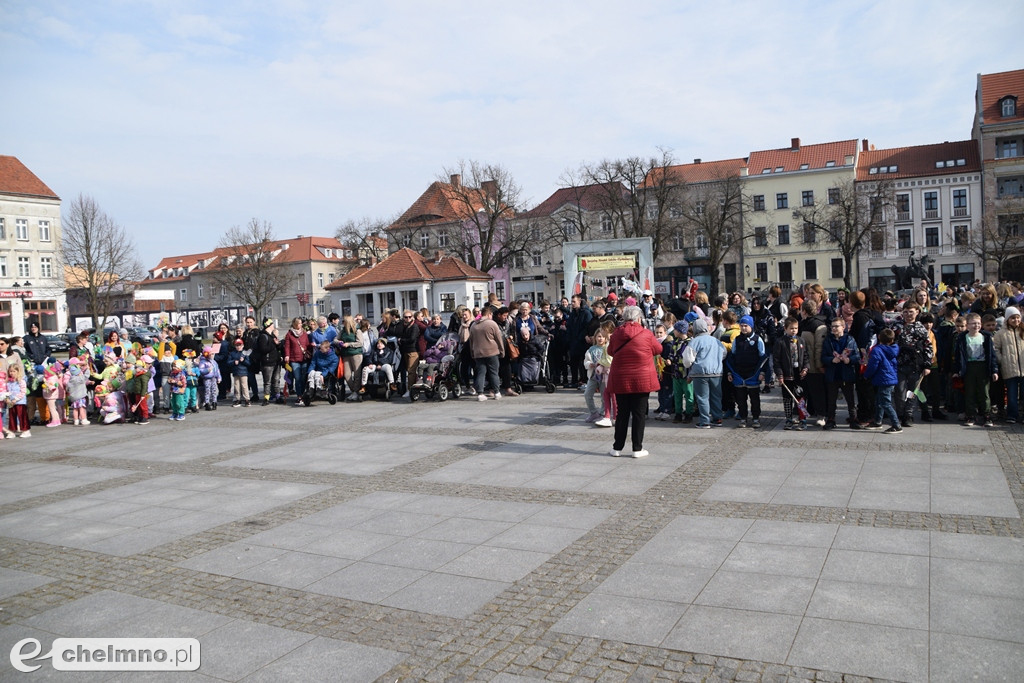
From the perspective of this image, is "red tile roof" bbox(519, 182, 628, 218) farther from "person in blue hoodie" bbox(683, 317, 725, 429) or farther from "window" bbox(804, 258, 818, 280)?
"person in blue hoodie" bbox(683, 317, 725, 429)

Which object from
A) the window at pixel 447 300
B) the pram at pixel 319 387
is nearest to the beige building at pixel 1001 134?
the window at pixel 447 300

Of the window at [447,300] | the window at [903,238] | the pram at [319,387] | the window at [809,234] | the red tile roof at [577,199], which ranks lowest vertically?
the pram at [319,387]

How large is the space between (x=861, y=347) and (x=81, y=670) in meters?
9.65

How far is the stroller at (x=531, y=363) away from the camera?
Answer: 16438mm

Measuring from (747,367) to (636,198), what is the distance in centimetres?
5790

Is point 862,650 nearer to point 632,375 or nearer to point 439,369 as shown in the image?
point 632,375

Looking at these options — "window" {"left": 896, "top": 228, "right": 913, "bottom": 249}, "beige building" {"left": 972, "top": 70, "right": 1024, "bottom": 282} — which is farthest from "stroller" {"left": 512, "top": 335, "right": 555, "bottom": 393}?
"window" {"left": 896, "top": 228, "right": 913, "bottom": 249}

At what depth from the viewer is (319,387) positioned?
53.8ft

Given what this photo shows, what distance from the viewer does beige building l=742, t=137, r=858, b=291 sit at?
72.4m

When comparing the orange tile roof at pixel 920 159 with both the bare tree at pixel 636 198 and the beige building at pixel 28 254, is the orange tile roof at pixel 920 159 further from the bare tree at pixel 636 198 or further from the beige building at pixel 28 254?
the beige building at pixel 28 254

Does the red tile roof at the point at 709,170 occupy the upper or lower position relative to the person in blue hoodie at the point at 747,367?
upper

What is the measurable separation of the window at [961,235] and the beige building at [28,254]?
232 ft

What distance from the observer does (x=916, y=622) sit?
4484 mm

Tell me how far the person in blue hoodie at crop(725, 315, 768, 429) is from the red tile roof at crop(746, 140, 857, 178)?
68.4m
